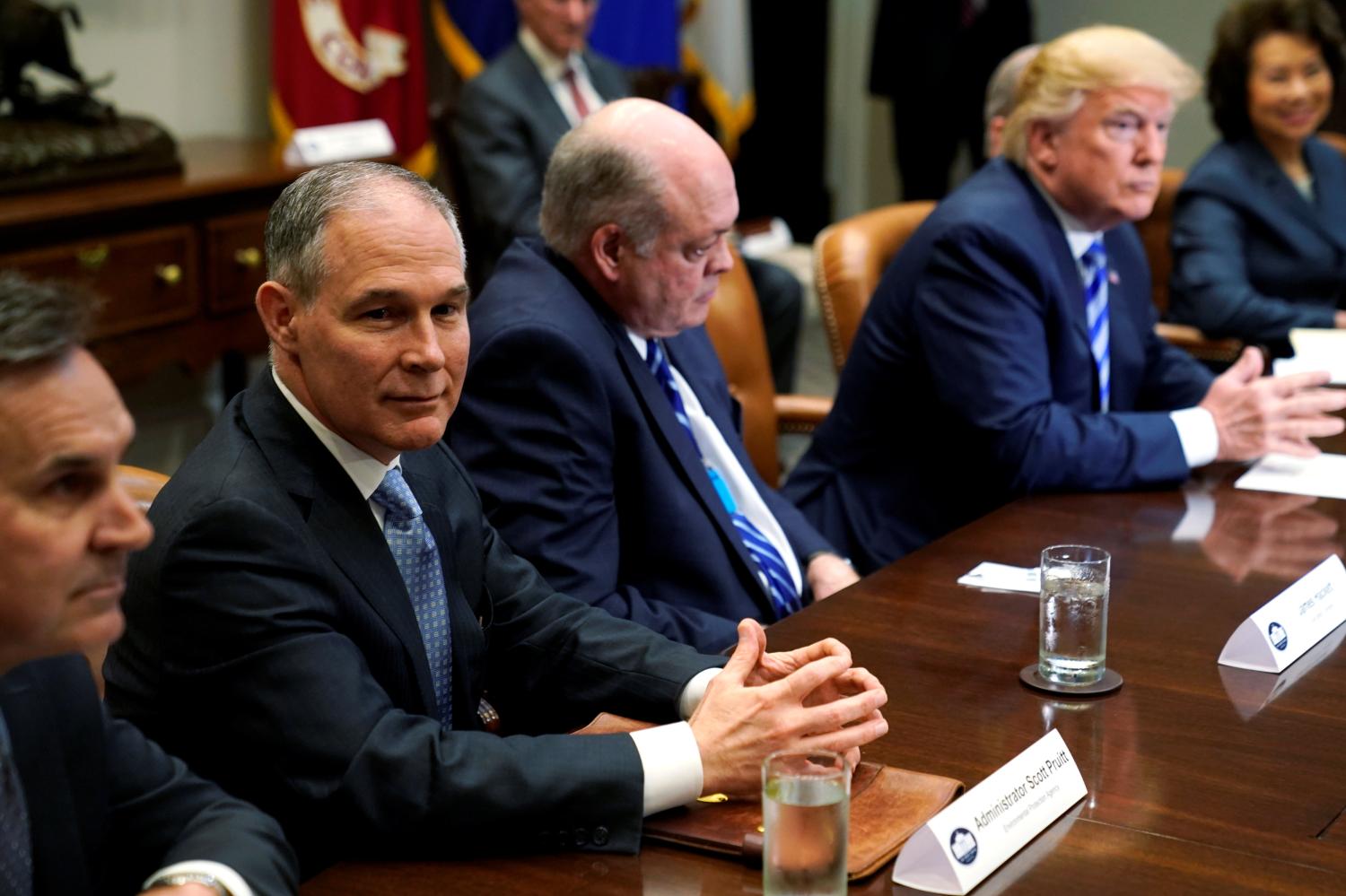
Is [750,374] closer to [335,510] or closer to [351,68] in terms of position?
[335,510]

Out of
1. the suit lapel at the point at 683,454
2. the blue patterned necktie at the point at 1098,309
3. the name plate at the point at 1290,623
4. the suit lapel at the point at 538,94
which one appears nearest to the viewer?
the name plate at the point at 1290,623

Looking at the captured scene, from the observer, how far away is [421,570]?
1.80 meters

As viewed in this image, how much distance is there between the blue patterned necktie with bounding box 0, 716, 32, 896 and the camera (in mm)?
1330

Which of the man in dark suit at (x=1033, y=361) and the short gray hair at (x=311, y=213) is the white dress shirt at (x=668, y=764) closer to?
the short gray hair at (x=311, y=213)

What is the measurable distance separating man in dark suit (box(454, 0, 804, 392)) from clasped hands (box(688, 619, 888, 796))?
10.8 ft

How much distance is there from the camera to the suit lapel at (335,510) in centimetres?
168

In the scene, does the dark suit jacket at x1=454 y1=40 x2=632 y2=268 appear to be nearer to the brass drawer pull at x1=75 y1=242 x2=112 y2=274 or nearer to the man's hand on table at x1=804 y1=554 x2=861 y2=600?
the brass drawer pull at x1=75 y1=242 x2=112 y2=274

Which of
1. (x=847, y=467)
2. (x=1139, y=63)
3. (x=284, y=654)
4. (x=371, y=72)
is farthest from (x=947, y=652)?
(x=371, y=72)

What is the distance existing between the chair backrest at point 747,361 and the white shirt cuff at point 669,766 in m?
1.78

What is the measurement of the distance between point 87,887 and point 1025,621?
3.82 feet

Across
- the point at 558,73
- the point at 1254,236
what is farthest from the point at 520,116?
the point at 1254,236

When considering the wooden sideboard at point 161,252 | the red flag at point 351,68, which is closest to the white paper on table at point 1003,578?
the wooden sideboard at point 161,252

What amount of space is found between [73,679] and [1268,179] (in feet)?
12.7

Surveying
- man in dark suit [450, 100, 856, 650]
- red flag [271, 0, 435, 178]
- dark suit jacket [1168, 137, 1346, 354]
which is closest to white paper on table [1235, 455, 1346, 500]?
man in dark suit [450, 100, 856, 650]
